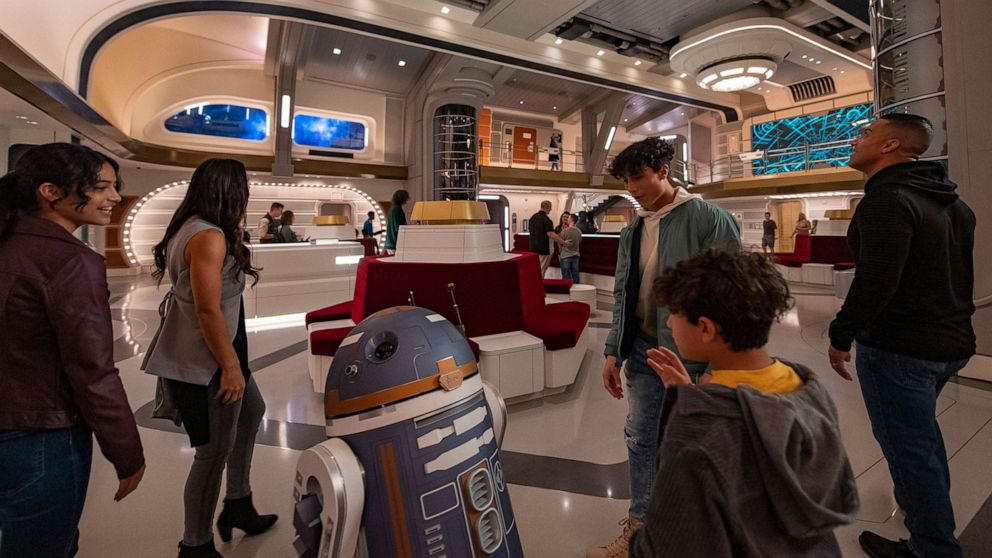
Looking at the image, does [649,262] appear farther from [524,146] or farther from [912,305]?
[524,146]

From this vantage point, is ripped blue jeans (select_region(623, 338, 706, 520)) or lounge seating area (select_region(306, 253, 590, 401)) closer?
ripped blue jeans (select_region(623, 338, 706, 520))

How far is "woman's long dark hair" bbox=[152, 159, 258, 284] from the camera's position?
4.81 ft

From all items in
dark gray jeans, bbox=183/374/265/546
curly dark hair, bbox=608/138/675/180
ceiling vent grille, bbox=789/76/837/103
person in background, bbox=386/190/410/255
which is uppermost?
ceiling vent grille, bbox=789/76/837/103

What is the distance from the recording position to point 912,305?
140 centimetres

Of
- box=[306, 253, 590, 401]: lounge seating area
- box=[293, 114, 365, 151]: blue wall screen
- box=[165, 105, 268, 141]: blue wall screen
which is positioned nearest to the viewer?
box=[306, 253, 590, 401]: lounge seating area

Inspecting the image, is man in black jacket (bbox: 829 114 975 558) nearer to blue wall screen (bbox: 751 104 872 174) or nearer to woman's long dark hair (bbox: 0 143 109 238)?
woman's long dark hair (bbox: 0 143 109 238)

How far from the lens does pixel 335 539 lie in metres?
1.11

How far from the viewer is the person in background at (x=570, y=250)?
6.81 metres

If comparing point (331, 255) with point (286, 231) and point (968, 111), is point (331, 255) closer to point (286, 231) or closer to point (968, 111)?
point (286, 231)

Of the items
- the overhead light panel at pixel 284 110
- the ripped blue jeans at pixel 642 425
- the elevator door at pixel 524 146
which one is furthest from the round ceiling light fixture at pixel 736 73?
the ripped blue jeans at pixel 642 425

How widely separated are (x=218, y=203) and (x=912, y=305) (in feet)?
7.10

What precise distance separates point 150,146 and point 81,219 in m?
12.7

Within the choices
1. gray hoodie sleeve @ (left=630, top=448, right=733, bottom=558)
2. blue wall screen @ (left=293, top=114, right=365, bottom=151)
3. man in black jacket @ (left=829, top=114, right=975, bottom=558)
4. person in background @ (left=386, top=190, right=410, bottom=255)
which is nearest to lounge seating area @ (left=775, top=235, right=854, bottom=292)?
person in background @ (left=386, top=190, right=410, bottom=255)

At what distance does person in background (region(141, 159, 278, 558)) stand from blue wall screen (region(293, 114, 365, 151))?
43.5ft
